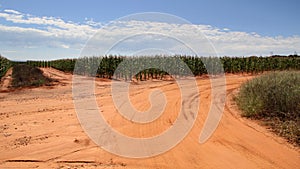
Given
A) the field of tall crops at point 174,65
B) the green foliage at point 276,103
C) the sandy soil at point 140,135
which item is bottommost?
the sandy soil at point 140,135

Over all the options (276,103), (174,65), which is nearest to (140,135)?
(276,103)

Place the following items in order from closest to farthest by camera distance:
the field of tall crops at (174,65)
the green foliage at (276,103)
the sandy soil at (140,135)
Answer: the sandy soil at (140,135) → the green foliage at (276,103) → the field of tall crops at (174,65)

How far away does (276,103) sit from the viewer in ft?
29.3

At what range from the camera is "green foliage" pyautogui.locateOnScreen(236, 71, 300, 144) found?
8.07 meters

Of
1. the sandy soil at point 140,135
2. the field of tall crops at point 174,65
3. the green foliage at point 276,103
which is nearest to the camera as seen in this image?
the sandy soil at point 140,135

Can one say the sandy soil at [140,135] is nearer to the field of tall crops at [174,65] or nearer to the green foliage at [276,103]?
the green foliage at [276,103]

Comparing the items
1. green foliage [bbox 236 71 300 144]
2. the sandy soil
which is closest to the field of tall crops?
green foliage [bbox 236 71 300 144]

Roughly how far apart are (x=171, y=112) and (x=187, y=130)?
7.30ft

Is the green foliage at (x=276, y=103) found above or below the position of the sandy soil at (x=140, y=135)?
above

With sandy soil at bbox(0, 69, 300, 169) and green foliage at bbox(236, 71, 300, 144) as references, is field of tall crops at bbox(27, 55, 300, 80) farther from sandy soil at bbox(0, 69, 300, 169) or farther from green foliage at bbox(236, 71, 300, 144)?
sandy soil at bbox(0, 69, 300, 169)

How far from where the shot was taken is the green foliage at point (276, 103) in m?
8.07

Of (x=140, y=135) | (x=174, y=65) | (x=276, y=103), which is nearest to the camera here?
(x=140, y=135)

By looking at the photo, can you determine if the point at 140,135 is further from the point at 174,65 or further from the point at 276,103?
the point at 174,65

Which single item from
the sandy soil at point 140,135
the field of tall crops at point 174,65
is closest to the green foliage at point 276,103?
the sandy soil at point 140,135
